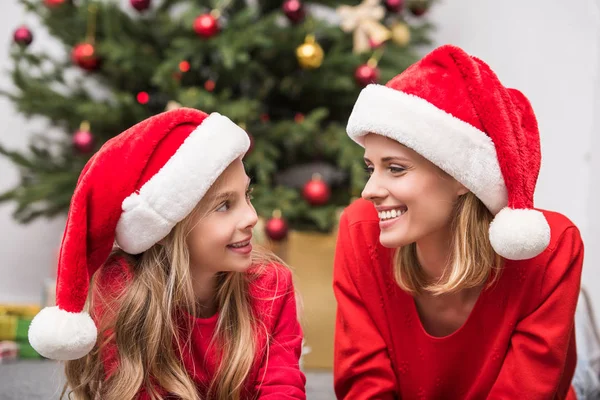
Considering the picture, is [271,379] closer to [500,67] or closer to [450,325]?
[450,325]

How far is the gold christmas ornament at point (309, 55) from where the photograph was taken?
2627 millimetres

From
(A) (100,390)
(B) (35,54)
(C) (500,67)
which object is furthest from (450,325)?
(B) (35,54)

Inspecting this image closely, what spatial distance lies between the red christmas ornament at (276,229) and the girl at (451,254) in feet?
2.79

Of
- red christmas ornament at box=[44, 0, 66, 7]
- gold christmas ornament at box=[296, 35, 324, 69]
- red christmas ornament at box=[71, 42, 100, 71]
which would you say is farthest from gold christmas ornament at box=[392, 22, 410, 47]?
red christmas ornament at box=[44, 0, 66, 7]

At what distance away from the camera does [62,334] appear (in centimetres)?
117

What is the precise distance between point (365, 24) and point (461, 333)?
160cm

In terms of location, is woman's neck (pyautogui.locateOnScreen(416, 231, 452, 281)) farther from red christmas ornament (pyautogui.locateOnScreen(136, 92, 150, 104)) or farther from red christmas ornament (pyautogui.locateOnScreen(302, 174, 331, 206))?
red christmas ornament (pyautogui.locateOnScreen(136, 92, 150, 104))

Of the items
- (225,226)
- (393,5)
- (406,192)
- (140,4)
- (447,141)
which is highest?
(393,5)

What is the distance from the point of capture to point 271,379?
142 centimetres

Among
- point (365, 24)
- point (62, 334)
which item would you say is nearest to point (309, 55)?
point (365, 24)

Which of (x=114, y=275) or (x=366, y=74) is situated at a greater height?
(x=366, y=74)

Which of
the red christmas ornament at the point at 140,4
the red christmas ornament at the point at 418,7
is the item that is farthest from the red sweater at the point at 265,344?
the red christmas ornament at the point at 418,7

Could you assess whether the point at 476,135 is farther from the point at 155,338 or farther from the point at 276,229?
the point at 276,229

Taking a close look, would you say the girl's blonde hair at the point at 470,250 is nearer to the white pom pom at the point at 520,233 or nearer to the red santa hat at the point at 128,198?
the white pom pom at the point at 520,233
